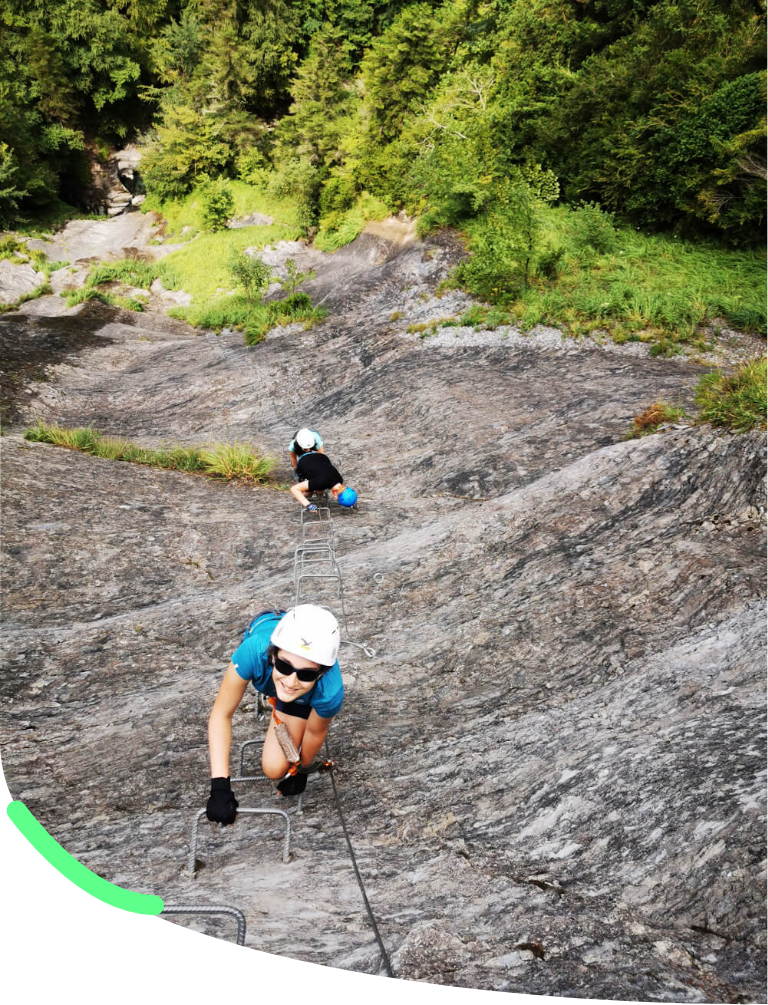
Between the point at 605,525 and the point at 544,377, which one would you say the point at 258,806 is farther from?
the point at 544,377

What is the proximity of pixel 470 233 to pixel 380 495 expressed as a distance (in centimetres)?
1110

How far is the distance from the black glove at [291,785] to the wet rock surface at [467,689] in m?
0.11

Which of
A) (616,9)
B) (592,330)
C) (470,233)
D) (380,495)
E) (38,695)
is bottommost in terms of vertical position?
(380,495)

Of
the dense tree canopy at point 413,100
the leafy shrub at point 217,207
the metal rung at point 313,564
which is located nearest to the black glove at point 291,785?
the metal rung at point 313,564

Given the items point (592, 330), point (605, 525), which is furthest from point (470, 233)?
point (605, 525)

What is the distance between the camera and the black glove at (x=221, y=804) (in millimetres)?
3211

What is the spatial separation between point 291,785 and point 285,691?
30.2 inches

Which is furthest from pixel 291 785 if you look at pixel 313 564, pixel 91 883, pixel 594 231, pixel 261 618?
pixel 594 231

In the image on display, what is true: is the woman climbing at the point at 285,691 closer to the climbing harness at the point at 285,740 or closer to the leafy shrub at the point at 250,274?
the climbing harness at the point at 285,740

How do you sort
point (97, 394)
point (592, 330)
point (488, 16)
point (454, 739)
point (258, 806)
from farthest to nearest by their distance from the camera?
point (488, 16) < point (97, 394) < point (592, 330) < point (454, 739) < point (258, 806)

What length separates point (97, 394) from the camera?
1471 centimetres

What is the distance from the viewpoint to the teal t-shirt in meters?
3.33

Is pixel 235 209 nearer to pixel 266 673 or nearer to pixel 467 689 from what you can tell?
pixel 467 689

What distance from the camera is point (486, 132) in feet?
58.4
